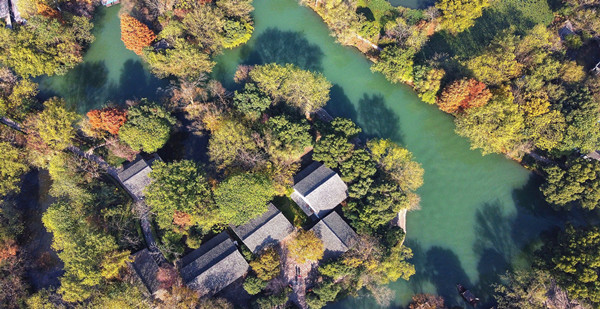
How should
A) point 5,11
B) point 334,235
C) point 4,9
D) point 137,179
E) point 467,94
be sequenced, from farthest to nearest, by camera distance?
point 4,9 < point 5,11 < point 467,94 < point 137,179 < point 334,235

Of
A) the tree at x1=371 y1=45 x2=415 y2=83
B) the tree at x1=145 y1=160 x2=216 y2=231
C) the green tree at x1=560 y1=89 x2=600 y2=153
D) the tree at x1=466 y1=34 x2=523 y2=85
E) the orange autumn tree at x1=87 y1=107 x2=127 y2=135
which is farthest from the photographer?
the tree at x1=371 y1=45 x2=415 y2=83

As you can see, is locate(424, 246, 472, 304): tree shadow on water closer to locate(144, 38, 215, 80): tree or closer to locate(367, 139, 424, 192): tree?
locate(367, 139, 424, 192): tree

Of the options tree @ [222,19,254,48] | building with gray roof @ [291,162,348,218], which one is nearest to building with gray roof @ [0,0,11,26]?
tree @ [222,19,254,48]

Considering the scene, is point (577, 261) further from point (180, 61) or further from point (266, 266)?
point (180, 61)

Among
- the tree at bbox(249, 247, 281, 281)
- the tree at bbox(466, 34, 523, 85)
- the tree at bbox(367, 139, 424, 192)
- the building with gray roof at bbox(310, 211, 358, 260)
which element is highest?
the tree at bbox(466, 34, 523, 85)

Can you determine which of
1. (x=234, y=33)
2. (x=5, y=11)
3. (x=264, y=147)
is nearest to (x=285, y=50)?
(x=234, y=33)

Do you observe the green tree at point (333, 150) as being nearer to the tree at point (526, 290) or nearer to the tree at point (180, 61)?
the tree at point (180, 61)
